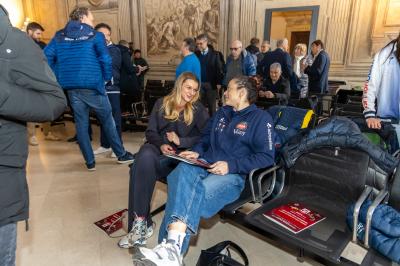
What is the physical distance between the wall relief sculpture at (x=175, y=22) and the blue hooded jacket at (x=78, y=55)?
4.94 metres

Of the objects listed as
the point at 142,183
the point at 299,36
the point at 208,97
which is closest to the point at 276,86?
the point at 208,97

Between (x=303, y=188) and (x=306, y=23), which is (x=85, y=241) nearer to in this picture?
(x=303, y=188)

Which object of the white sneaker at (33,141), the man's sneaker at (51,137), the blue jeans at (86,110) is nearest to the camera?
the blue jeans at (86,110)

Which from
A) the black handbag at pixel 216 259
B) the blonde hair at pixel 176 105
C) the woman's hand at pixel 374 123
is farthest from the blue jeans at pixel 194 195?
the woman's hand at pixel 374 123

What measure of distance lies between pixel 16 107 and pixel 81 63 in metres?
2.34

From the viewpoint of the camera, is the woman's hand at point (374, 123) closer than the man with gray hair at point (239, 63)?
Yes

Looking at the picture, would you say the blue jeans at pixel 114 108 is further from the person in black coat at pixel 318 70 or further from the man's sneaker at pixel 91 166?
the person in black coat at pixel 318 70

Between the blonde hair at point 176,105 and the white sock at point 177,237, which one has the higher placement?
the blonde hair at point 176,105

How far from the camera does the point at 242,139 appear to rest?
2.00 meters

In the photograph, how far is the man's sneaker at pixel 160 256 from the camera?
1.45m

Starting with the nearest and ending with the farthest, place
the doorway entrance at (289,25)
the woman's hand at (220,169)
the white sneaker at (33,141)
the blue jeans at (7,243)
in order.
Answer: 1. the blue jeans at (7,243)
2. the woman's hand at (220,169)
3. the white sneaker at (33,141)
4. the doorway entrance at (289,25)

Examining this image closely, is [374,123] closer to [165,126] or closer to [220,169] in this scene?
[220,169]

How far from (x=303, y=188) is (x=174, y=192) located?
839mm

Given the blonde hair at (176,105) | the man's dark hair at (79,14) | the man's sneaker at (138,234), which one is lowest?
the man's sneaker at (138,234)
